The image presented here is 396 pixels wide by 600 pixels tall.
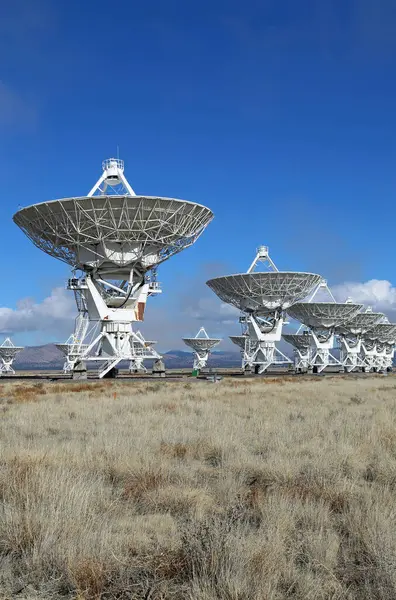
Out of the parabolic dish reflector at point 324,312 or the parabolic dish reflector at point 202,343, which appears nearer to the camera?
the parabolic dish reflector at point 324,312

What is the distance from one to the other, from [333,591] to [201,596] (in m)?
1.10

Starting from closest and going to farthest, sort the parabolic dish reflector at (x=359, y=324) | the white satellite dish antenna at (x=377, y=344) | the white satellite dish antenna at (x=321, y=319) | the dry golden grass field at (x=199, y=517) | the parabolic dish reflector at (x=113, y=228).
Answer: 1. the dry golden grass field at (x=199, y=517)
2. the parabolic dish reflector at (x=113, y=228)
3. the white satellite dish antenna at (x=321, y=319)
4. the parabolic dish reflector at (x=359, y=324)
5. the white satellite dish antenna at (x=377, y=344)

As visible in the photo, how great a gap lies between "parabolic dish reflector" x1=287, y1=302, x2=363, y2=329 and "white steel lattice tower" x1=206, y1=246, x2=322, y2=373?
12121 mm

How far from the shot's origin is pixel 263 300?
61.3 meters

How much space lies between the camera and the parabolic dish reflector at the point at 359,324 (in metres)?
91.9

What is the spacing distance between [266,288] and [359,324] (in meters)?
40.9

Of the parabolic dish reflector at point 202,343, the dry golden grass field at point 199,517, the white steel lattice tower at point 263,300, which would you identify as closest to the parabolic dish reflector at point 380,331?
the parabolic dish reflector at point 202,343

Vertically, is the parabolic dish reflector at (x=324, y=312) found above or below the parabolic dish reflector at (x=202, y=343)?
above

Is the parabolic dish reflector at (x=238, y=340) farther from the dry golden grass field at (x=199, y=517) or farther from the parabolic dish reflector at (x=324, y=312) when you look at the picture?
the dry golden grass field at (x=199, y=517)

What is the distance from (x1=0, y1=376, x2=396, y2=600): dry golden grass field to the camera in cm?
421

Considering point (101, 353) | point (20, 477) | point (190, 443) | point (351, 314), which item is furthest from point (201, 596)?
point (351, 314)

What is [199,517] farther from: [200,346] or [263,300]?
[200,346]

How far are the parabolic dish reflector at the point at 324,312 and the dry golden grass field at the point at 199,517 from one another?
65583mm

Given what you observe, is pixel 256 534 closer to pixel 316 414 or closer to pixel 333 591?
pixel 333 591
